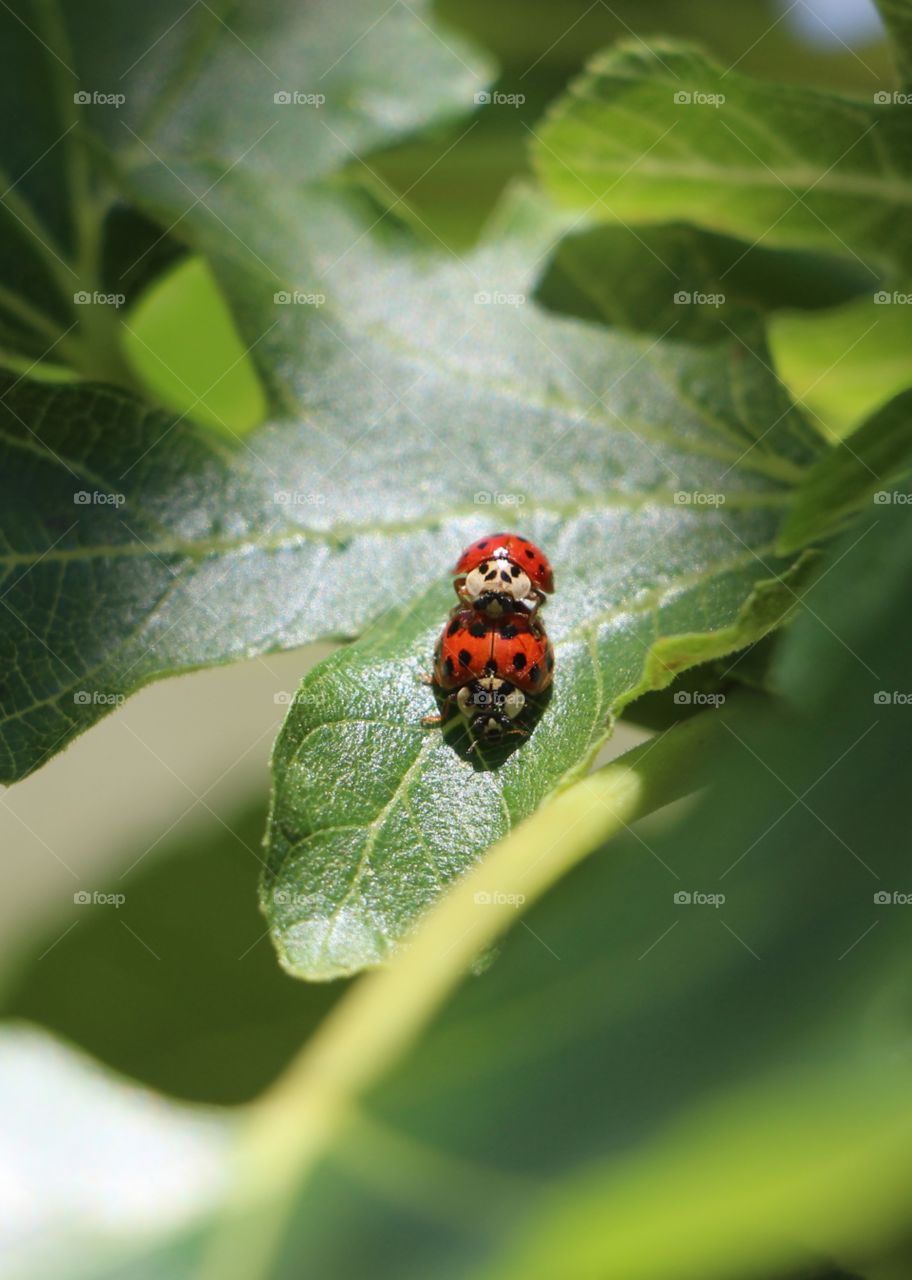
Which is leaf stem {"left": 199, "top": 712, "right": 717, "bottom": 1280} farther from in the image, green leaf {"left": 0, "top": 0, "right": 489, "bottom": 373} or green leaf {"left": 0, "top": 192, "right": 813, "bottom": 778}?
green leaf {"left": 0, "top": 0, "right": 489, "bottom": 373}

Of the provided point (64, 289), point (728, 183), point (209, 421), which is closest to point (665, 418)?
point (728, 183)

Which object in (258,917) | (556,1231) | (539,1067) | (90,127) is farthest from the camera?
(258,917)

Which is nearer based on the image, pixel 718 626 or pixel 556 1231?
pixel 556 1231

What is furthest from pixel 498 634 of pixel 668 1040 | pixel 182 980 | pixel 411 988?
pixel 182 980

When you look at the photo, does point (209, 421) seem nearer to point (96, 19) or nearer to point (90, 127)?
point (90, 127)

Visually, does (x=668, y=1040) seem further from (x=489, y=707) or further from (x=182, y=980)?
(x=182, y=980)

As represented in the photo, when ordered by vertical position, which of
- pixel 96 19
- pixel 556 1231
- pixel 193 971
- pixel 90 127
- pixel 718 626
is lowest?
pixel 556 1231

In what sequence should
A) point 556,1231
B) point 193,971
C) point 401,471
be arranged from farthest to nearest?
point 193,971
point 401,471
point 556,1231
